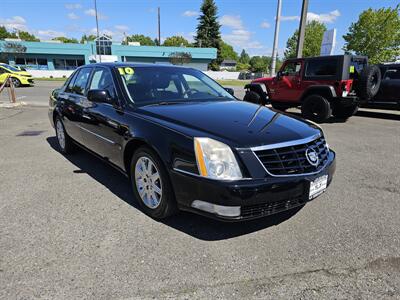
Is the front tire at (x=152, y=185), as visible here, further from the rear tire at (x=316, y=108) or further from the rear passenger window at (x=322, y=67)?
the rear passenger window at (x=322, y=67)

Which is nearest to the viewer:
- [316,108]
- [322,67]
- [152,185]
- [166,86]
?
[152,185]

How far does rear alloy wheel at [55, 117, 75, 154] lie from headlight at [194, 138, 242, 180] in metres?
3.51

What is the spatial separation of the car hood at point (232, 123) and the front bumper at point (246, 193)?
1.12 ft

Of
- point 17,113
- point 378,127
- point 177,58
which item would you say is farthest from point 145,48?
point 378,127

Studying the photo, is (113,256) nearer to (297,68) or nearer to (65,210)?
(65,210)

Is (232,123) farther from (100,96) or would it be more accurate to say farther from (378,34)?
(378,34)

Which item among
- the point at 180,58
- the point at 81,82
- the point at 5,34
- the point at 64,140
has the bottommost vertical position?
the point at 64,140

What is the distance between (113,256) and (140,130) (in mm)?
1205

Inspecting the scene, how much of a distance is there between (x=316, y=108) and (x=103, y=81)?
7120mm

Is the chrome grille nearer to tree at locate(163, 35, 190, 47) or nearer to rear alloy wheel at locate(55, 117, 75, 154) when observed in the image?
rear alloy wheel at locate(55, 117, 75, 154)

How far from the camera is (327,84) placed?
891cm

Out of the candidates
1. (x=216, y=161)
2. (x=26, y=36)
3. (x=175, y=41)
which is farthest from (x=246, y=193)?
(x=26, y=36)

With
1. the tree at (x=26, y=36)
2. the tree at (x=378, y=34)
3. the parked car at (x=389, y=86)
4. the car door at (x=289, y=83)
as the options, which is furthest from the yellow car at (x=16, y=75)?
the tree at (x=26, y=36)

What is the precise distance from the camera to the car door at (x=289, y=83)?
32.0ft
